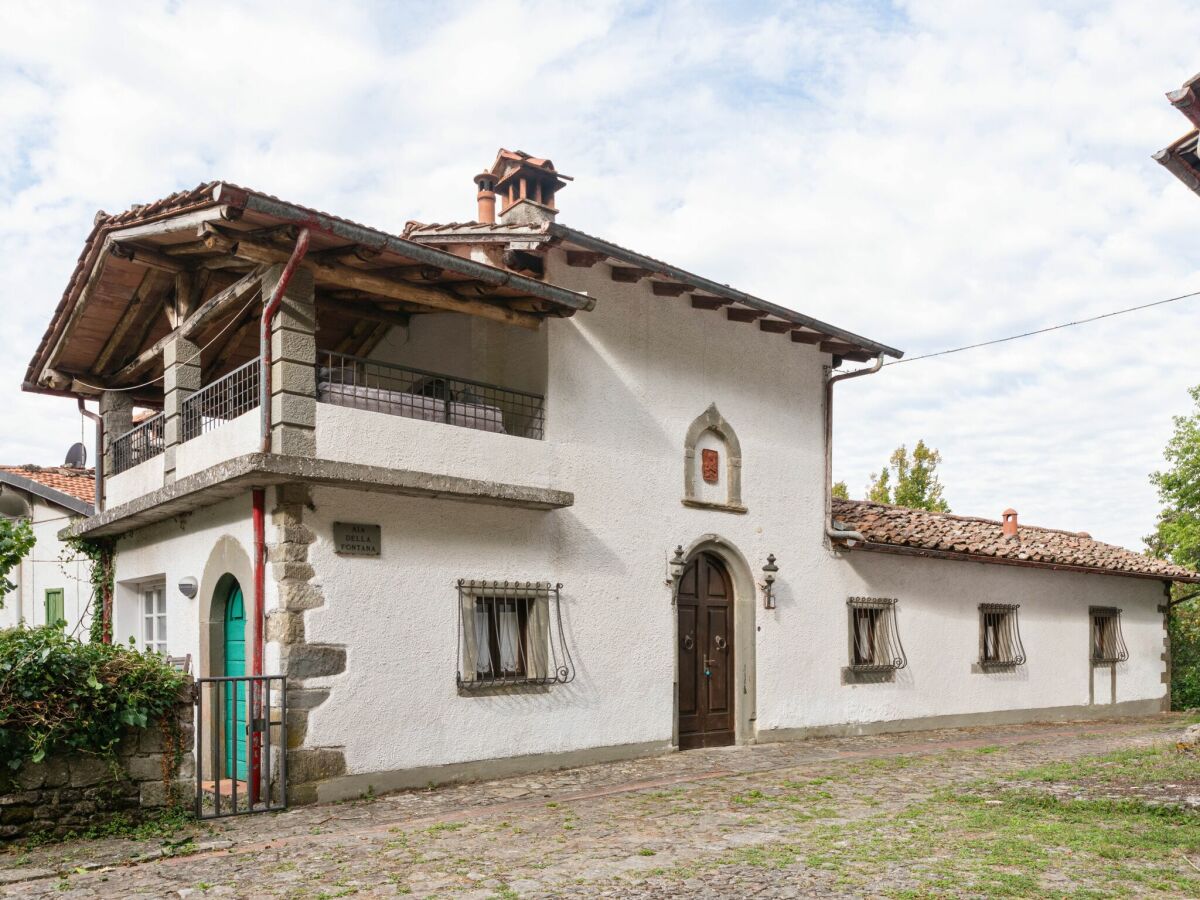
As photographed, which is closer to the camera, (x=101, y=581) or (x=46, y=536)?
(x=101, y=581)

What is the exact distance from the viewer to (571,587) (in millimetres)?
10586

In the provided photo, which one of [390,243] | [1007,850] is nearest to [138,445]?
[390,243]

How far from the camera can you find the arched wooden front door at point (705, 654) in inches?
463

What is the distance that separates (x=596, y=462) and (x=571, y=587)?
1.29 metres

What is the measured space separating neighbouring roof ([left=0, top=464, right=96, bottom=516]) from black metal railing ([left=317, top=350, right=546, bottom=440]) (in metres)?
5.81

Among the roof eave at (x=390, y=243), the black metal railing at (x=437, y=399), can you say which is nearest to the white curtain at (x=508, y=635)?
the black metal railing at (x=437, y=399)

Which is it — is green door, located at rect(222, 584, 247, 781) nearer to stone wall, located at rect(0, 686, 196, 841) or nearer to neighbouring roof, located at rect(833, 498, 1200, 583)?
stone wall, located at rect(0, 686, 196, 841)

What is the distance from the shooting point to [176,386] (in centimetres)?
1040

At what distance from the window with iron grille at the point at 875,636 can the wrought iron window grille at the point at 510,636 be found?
4.81m

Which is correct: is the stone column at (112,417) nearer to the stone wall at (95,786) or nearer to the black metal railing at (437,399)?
the black metal railing at (437,399)

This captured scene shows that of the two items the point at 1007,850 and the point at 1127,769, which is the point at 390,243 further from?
the point at 1127,769

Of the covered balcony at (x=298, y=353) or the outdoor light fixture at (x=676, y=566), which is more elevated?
the covered balcony at (x=298, y=353)

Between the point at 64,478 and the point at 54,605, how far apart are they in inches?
79.7

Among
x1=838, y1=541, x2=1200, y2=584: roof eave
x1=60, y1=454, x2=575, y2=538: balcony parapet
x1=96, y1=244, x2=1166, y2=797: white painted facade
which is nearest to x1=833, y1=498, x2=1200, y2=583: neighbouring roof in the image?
x1=838, y1=541, x2=1200, y2=584: roof eave
